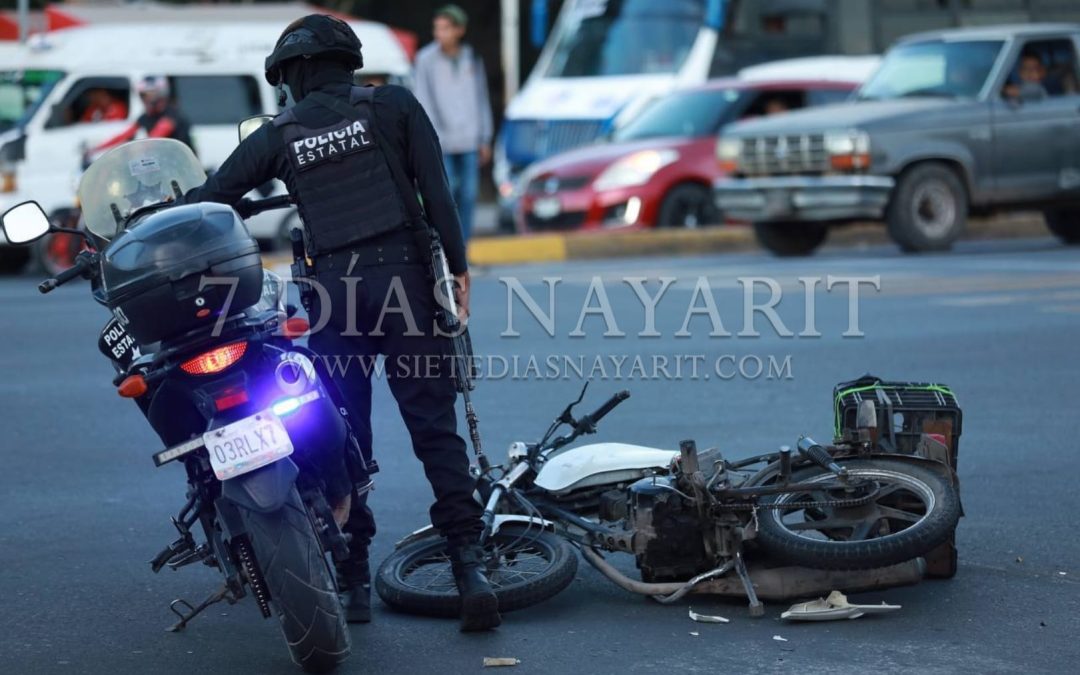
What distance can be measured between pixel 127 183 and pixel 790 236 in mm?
12228

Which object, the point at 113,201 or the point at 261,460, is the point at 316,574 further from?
the point at 113,201

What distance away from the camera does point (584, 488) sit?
18.3 feet

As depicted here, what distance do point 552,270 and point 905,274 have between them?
3.16 meters

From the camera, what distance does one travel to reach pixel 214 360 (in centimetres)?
460

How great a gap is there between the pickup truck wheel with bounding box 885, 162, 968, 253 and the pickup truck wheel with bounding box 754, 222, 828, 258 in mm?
938

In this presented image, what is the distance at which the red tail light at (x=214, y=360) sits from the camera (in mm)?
4594

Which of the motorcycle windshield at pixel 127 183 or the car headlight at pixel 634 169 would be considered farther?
the car headlight at pixel 634 169

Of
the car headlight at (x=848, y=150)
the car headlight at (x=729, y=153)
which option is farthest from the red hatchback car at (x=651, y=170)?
the car headlight at (x=848, y=150)

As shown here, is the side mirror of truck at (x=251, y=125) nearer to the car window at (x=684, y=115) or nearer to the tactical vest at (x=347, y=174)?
the tactical vest at (x=347, y=174)

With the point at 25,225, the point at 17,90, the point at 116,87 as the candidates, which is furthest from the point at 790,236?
the point at 25,225

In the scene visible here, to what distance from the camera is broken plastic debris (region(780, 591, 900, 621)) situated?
505 centimetres

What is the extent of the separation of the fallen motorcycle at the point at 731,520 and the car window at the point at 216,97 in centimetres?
1475

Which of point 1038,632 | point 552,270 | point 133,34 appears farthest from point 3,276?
point 1038,632

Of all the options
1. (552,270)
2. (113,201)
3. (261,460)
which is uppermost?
(113,201)
